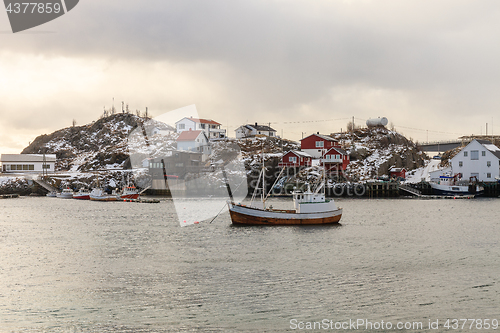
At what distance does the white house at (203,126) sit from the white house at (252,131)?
666 cm

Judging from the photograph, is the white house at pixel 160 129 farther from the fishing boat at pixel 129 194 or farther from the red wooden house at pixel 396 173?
the red wooden house at pixel 396 173

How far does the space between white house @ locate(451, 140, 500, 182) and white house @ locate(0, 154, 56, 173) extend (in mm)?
114312

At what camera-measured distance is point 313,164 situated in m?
116

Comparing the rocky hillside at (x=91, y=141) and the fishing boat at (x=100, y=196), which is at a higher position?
the rocky hillside at (x=91, y=141)

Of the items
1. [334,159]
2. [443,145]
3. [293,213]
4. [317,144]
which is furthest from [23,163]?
[443,145]

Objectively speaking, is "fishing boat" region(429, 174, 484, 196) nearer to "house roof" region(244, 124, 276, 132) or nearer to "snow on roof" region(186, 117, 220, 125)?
"house roof" region(244, 124, 276, 132)

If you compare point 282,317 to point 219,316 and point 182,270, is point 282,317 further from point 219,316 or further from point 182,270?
point 182,270

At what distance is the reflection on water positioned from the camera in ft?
68.0

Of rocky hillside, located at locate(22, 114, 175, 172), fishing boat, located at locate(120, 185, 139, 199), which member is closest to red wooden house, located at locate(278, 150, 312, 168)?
fishing boat, located at locate(120, 185, 139, 199)

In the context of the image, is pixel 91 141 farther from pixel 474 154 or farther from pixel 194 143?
pixel 474 154

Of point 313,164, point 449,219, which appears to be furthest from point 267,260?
point 313,164

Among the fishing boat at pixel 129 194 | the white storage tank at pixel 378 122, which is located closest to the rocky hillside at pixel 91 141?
the fishing boat at pixel 129 194

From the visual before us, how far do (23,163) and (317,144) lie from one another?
285 ft

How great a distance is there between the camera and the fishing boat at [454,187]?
96312mm
